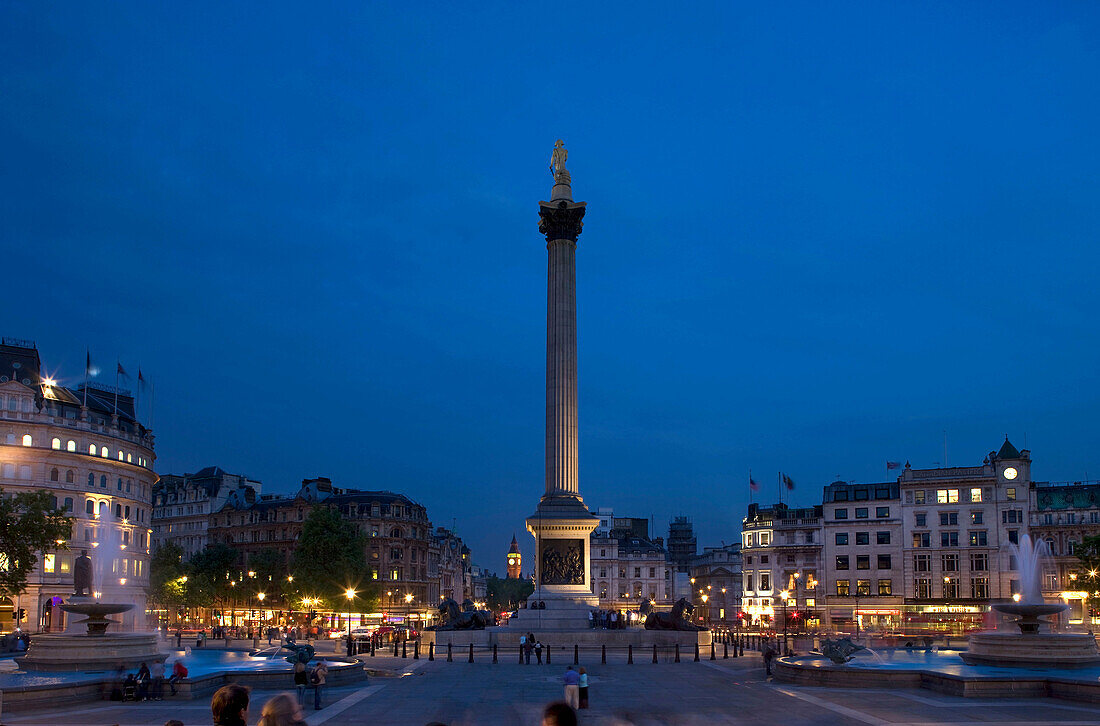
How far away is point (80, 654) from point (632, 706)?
21.1 metres

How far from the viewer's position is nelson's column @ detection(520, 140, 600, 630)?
6288cm

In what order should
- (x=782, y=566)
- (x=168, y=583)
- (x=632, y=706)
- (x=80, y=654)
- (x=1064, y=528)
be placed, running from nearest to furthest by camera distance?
(x=632, y=706), (x=80, y=654), (x=1064, y=528), (x=168, y=583), (x=782, y=566)

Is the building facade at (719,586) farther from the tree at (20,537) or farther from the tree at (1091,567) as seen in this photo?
the tree at (20,537)

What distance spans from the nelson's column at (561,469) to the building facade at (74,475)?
3715cm

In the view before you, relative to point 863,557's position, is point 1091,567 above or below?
above

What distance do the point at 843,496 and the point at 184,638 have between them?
2690 inches

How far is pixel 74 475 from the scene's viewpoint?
87.1 metres

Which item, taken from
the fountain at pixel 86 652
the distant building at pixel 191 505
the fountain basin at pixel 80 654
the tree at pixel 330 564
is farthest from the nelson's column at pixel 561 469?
the distant building at pixel 191 505

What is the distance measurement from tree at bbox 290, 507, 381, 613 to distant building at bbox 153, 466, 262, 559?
57661 millimetres

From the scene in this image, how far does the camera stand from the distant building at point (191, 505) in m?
143

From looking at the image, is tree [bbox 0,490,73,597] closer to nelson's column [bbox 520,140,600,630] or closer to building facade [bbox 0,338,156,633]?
building facade [bbox 0,338,156,633]

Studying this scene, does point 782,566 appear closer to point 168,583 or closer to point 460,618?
point 460,618

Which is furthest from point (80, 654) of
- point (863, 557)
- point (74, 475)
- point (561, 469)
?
point (863, 557)

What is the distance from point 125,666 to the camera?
Answer: 36.3 metres
